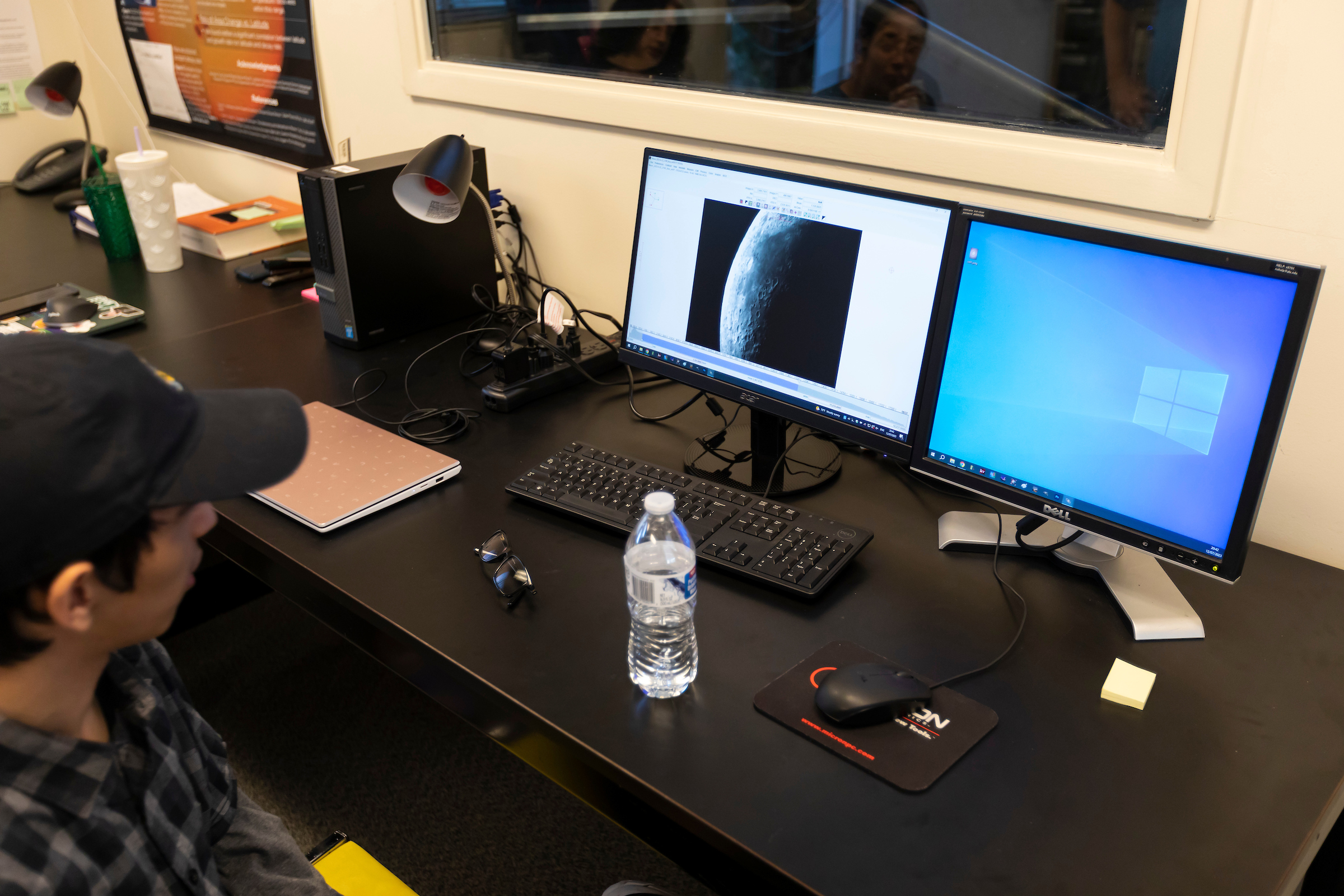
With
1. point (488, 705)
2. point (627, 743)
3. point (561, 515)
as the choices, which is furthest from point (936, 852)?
point (561, 515)

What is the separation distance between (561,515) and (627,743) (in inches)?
16.3

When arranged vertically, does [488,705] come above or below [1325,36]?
below

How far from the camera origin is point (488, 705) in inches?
38.5

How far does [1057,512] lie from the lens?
1.04 meters

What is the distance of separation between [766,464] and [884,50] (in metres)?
0.65

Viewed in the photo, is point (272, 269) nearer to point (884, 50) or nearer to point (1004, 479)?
point (884, 50)

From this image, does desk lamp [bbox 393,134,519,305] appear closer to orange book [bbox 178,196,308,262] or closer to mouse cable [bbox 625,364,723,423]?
mouse cable [bbox 625,364,723,423]

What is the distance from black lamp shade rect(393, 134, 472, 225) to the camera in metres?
1.46

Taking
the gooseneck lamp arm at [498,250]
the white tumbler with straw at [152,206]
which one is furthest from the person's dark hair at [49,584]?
the white tumbler with straw at [152,206]

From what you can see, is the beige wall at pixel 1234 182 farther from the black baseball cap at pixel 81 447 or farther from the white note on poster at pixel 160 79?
the black baseball cap at pixel 81 447

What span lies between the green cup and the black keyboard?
152cm

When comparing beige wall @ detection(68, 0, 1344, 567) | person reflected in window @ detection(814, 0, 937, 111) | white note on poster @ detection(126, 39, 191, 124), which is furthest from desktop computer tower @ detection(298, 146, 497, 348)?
white note on poster @ detection(126, 39, 191, 124)

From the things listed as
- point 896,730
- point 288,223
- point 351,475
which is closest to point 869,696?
point 896,730

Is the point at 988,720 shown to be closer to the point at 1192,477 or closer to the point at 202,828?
the point at 1192,477
